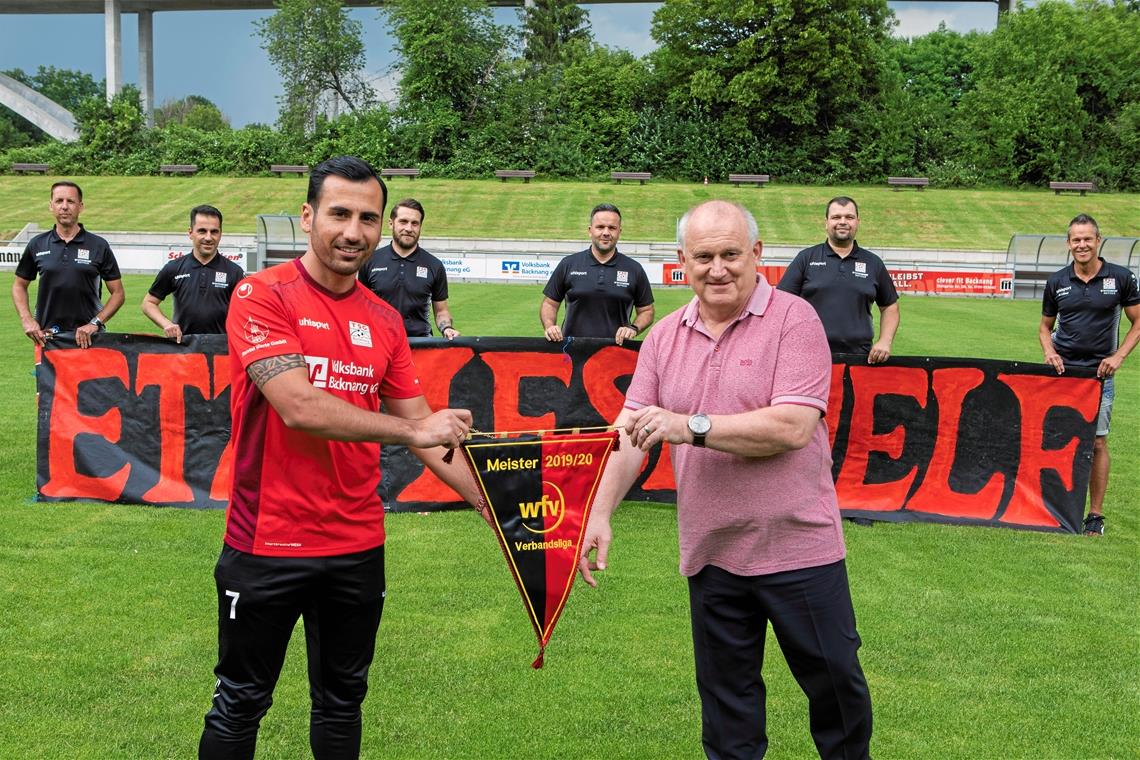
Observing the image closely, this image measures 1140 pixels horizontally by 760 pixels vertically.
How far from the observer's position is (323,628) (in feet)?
11.9

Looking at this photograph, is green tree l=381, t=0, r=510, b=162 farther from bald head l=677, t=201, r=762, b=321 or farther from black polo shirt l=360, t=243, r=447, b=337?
bald head l=677, t=201, r=762, b=321

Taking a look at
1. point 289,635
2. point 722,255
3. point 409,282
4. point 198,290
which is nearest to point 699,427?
point 722,255

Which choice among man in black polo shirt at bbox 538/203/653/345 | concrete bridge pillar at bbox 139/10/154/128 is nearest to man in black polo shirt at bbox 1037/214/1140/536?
man in black polo shirt at bbox 538/203/653/345

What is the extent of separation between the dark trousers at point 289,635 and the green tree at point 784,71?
194 feet

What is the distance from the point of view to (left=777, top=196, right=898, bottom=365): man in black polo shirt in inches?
344

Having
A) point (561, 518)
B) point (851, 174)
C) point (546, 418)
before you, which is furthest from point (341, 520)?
point (851, 174)

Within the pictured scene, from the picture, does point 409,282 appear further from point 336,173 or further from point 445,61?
point 445,61

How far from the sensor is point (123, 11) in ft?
241

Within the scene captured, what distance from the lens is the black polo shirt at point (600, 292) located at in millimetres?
9375

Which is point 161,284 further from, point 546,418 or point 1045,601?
point 1045,601

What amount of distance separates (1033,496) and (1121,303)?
5.82 feet

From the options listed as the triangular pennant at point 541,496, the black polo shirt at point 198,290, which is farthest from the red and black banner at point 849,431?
the triangular pennant at point 541,496

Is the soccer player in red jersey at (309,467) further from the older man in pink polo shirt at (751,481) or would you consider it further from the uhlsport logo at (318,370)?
the older man in pink polo shirt at (751,481)

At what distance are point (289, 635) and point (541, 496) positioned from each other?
103 centimetres
